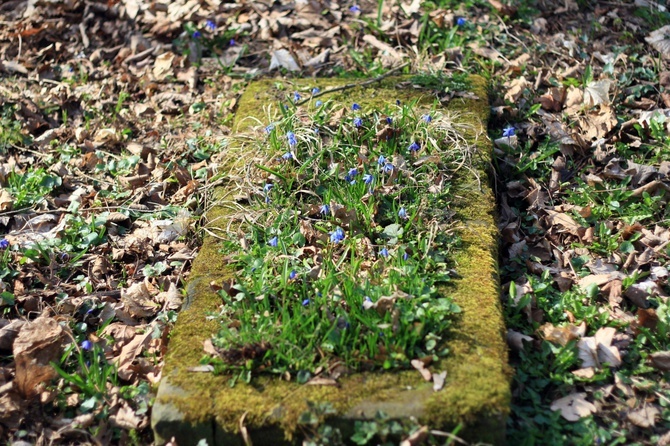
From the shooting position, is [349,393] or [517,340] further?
[517,340]

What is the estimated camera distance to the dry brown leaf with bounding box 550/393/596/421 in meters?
2.81

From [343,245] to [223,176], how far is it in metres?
0.95

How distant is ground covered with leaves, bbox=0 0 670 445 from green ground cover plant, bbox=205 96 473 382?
1.28ft

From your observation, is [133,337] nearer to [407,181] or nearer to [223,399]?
[223,399]

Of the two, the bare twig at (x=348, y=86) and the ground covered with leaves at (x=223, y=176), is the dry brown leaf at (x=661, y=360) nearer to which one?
the ground covered with leaves at (x=223, y=176)

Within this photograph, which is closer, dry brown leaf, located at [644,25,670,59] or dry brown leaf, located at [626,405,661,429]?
dry brown leaf, located at [626,405,661,429]

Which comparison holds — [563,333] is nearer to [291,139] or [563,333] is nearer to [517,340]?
[517,340]

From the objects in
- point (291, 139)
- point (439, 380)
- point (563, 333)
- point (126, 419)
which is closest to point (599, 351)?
point (563, 333)

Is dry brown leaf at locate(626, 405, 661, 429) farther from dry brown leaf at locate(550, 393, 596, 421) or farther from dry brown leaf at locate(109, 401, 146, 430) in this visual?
dry brown leaf at locate(109, 401, 146, 430)

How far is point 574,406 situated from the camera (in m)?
2.85

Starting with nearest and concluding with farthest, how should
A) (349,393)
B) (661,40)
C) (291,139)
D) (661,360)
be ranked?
(349,393), (661,360), (291,139), (661,40)

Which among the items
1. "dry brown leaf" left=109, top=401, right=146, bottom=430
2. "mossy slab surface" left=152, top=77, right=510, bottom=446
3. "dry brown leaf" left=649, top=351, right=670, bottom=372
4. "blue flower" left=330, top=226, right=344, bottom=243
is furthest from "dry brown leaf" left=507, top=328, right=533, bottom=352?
"dry brown leaf" left=109, top=401, right=146, bottom=430

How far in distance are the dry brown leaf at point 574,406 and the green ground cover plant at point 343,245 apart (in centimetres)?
52

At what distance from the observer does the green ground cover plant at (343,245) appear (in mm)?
2805
